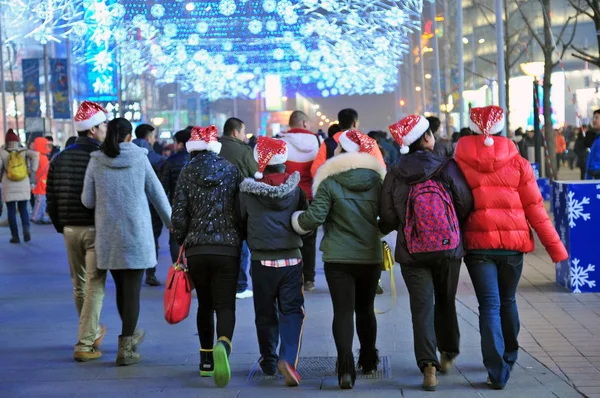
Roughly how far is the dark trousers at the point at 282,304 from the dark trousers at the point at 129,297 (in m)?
1.18

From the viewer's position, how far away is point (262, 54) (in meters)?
44.9

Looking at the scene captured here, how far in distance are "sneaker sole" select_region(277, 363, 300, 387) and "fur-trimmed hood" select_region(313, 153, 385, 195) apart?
1.20m

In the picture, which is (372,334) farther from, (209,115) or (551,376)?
(209,115)

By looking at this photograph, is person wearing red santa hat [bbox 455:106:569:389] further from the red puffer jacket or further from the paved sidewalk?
the paved sidewalk

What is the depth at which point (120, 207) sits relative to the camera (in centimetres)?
884

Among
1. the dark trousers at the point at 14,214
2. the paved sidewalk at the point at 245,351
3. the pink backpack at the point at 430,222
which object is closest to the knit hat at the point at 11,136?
the dark trousers at the point at 14,214

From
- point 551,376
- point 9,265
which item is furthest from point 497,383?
point 9,265

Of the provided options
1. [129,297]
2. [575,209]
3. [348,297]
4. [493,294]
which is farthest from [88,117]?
[575,209]

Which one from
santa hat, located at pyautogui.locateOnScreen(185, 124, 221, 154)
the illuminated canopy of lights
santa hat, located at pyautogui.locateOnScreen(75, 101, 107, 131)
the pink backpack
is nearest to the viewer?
the pink backpack

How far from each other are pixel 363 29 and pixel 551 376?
29798 mm

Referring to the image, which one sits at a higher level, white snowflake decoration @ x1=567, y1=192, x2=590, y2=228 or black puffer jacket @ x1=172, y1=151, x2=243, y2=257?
black puffer jacket @ x1=172, y1=151, x2=243, y2=257

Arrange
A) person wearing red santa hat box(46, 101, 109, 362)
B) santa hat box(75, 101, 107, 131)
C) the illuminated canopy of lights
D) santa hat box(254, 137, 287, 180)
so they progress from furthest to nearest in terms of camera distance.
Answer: the illuminated canopy of lights
santa hat box(75, 101, 107, 131)
person wearing red santa hat box(46, 101, 109, 362)
santa hat box(254, 137, 287, 180)

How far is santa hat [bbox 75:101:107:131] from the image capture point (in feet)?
30.1

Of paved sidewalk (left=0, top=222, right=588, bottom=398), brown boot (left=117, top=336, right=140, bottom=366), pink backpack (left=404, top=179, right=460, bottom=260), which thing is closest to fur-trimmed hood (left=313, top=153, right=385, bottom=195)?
pink backpack (left=404, top=179, right=460, bottom=260)
